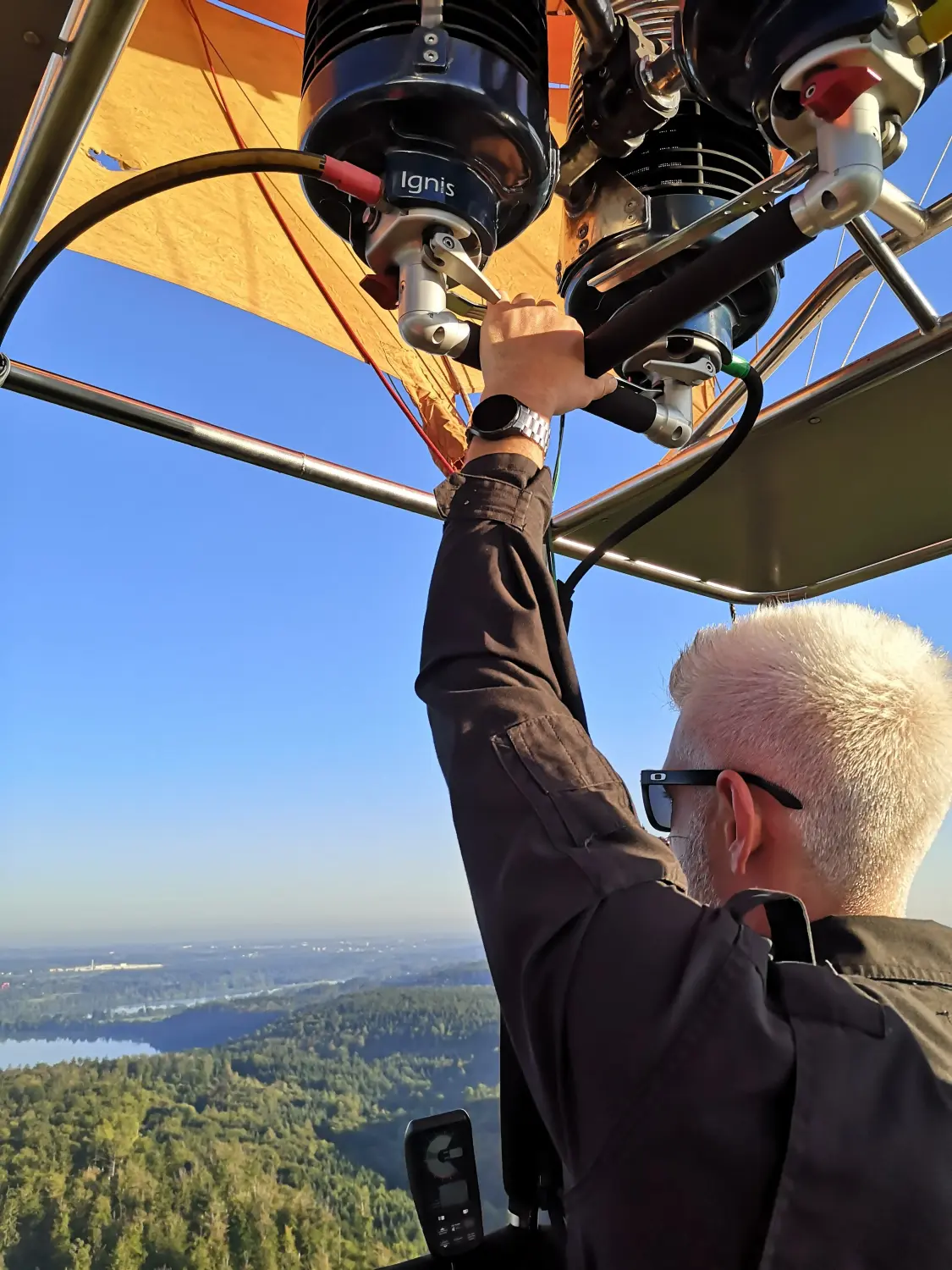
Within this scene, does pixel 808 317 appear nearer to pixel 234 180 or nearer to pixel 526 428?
pixel 526 428

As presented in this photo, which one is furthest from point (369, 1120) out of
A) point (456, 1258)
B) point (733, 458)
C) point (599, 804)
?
point (599, 804)

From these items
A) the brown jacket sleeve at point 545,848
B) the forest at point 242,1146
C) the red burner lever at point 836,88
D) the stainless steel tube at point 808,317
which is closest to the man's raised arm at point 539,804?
the brown jacket sleeve at point 545,848

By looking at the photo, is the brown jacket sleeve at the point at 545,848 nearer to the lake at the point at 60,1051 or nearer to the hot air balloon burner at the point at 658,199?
the hot air balloon burner at the point at 658,199

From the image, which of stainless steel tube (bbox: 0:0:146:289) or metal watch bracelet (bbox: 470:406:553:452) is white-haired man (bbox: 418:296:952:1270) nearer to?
metal watch bracelet (bbox: 470:406:553:452)

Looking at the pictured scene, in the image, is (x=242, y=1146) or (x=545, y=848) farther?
(x=242, y=1146)

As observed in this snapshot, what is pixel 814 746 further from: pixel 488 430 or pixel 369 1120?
pixel 369 1120

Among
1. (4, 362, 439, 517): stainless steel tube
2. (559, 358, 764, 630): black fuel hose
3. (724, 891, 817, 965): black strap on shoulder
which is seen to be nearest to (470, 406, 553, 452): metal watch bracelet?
(559, 358, 764, 630): black fuel hose

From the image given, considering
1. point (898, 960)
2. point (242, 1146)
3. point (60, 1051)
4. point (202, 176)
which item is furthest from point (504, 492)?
point (242, 1146)
